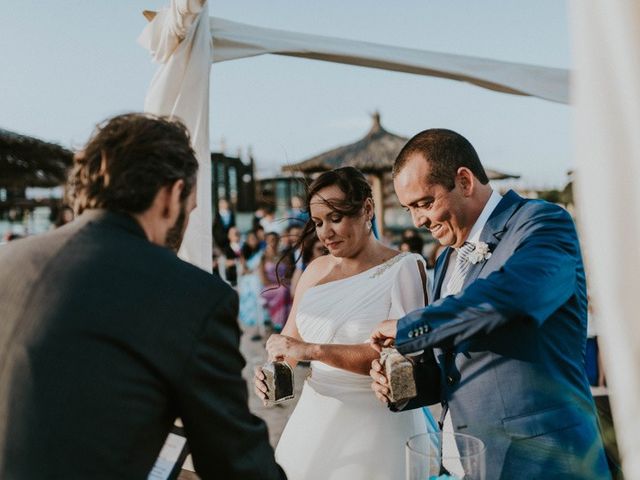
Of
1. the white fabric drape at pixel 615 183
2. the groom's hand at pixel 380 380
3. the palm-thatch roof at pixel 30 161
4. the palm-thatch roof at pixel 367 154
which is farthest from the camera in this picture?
the palm-thatch roof at pixel 367 154

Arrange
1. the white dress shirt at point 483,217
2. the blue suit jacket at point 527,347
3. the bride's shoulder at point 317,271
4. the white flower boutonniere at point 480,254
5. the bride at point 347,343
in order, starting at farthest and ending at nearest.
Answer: the bride's shoulder at point 317,271 < the bride at point 347,343 < the white dress shirt at point 483,217 < the white flower boutonniere at point 480,254 < the blue suit jacket at point 527,347

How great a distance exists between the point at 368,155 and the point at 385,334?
48.8 ft

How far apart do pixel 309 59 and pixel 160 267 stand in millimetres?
2009

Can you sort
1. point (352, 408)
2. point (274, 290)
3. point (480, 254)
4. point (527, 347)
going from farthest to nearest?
point (274, 290) < point (352, 408) < point (480, 254) < point (527, 347)

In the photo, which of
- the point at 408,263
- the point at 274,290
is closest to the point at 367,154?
the point at 274,290

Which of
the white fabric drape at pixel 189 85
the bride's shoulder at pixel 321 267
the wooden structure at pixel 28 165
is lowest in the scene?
the bride's shoulder at pixel 321 267

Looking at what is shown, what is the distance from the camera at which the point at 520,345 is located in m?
1.75

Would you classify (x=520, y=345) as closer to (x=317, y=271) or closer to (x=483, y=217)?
(x=483, y=217)

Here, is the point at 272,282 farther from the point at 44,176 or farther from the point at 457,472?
the point at 44,176

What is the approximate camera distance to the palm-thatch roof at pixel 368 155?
52.5ft

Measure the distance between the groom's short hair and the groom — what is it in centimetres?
21

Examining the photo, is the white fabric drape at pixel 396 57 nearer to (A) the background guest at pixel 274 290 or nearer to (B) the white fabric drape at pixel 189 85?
(B) the white fabric drape at pixel 189 85

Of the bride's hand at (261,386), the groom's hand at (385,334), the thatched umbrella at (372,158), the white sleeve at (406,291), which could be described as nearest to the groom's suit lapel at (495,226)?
the groom's hand at (385,334)

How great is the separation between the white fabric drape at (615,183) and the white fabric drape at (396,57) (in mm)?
1994
